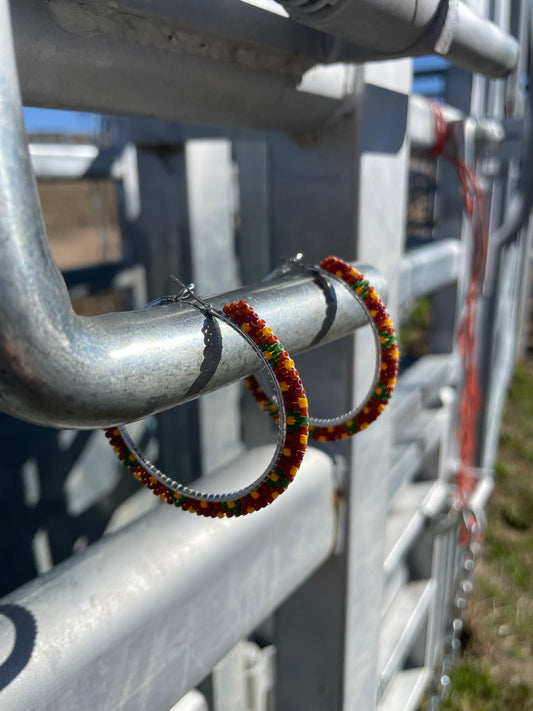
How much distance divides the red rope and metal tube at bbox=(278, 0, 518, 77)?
1.98 ft

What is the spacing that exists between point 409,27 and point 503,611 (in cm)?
222

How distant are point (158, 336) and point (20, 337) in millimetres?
83

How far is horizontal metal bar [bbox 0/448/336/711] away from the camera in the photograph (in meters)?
0.48

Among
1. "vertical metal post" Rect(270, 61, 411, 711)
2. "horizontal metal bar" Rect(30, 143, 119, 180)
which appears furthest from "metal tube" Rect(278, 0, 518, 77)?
"horizontal metal bar" Rect(30, 143, 119, 180)

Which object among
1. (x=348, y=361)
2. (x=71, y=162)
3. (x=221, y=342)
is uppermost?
(x=71, y=162)

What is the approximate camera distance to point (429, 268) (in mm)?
1244

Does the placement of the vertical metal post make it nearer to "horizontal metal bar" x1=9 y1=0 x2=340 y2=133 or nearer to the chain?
"horizontal metal bar" x1=9 y1=0 x2=340 y2=133

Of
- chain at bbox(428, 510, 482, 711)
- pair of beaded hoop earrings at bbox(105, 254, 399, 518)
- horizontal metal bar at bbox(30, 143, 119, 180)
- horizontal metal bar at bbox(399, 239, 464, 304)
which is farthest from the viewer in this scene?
chain at bbox(428, 510, 482, 711)

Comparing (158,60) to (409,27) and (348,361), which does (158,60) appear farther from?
(348,361)

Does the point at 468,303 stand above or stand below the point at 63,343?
below

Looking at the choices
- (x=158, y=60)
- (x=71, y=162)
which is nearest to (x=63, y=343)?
(x=158, y=60)

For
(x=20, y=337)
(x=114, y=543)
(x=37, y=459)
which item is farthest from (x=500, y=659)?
(x=20, y=337)

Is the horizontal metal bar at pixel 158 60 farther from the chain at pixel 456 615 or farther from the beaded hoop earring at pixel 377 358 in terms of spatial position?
the chain at pixel 456 615

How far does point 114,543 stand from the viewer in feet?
1.93
